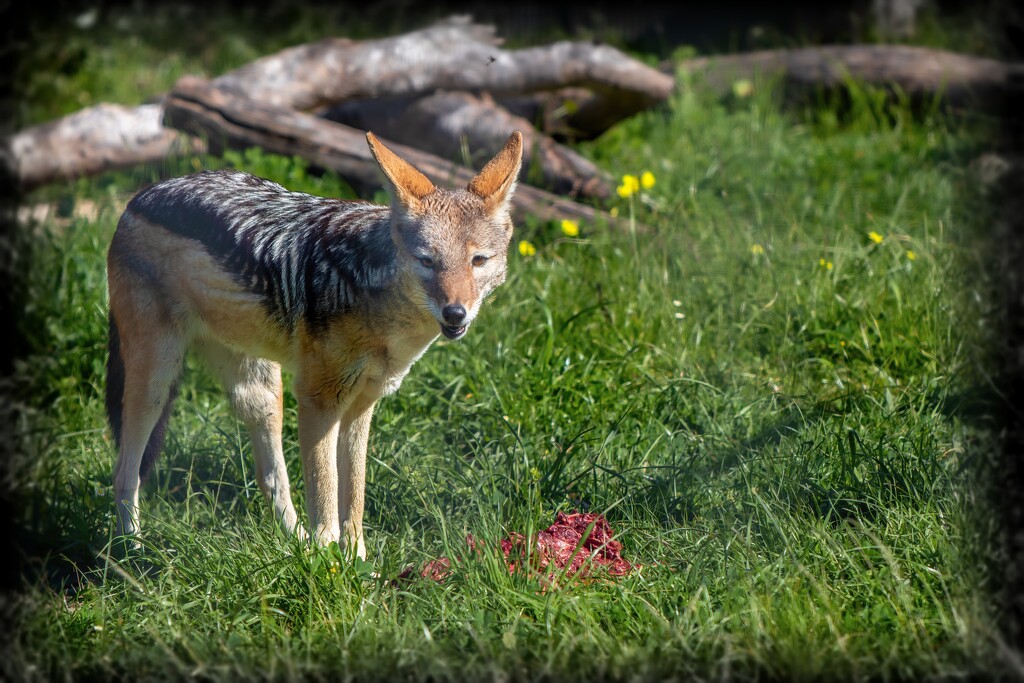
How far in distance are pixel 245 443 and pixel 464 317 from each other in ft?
5.75

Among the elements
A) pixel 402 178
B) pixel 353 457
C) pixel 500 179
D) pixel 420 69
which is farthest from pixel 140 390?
pixel 420 69

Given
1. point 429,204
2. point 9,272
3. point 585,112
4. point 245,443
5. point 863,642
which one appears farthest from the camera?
point 585,112

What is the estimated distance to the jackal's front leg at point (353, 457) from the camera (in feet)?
14.0

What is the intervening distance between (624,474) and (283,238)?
180 cm

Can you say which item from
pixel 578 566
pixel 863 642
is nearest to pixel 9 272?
pixel 578 566

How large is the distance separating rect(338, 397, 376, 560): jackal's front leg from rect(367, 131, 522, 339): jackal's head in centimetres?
72

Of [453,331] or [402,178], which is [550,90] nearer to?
[402,178]

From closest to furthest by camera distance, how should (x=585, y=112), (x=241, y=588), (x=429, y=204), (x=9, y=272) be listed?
(x=241, y=588)
(x=429, y=204)
(x=9, y=272)
(x=585, y=112)

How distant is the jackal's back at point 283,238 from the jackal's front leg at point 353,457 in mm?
459

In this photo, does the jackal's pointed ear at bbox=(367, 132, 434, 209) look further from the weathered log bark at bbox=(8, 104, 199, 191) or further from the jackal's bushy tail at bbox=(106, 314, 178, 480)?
the weathered log bark at bbox=(8, 104, 199, 191)

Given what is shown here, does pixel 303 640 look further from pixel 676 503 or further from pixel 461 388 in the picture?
pixel 461 388

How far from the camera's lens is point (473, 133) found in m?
7.45

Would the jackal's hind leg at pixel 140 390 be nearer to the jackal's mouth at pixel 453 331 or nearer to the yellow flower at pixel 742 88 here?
the jackal's mouth at pixel 453 331

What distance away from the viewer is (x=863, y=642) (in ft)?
10.6
